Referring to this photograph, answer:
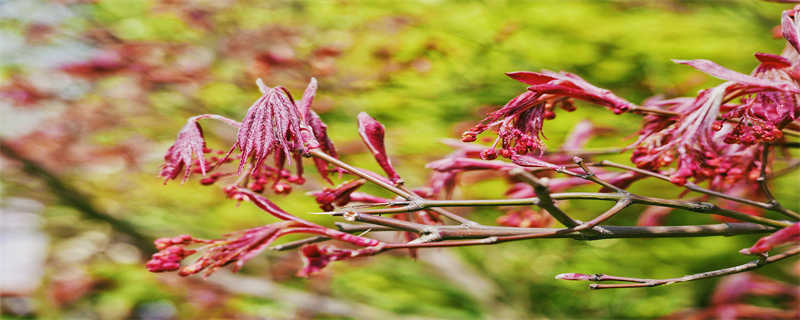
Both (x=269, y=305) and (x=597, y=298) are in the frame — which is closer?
(x=597, y=298)

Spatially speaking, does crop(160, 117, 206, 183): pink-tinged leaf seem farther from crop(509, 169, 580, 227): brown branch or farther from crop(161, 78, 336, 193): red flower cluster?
crop(509, 169, 580, 227): brown branch

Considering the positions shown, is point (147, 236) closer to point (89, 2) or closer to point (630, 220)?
point (89, 2)

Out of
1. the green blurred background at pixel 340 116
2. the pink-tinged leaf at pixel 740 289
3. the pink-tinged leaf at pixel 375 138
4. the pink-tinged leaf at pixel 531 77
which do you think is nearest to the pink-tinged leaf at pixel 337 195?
the pink-tinged leaf at pixel 375 138

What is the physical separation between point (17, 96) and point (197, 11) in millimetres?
1223

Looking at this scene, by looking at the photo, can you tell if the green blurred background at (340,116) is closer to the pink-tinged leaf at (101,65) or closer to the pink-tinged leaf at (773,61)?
the pink-tinged leaf at (101,65)

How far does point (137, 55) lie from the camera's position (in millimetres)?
2549

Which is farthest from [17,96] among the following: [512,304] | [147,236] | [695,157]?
[695,157]

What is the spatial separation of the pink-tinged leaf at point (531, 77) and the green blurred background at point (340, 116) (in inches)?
36.1

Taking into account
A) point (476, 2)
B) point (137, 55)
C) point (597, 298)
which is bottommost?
point (597, 298)

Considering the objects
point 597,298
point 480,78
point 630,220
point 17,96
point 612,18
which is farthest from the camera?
point 17,96

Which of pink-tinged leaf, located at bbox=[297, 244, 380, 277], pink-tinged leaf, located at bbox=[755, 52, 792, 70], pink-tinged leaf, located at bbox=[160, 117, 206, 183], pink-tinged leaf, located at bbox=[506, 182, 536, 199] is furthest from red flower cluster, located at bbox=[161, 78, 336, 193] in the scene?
pink-tinged leaf, located at bbox=[755, 52, 792, 70]

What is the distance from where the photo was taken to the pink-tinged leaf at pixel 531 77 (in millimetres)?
625

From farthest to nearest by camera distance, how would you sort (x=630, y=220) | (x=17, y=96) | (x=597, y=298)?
(x=17, y=96), (x=597, y=298), (x=630, y=220)

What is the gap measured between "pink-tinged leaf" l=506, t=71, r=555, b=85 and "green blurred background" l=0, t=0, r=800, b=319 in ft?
3.01
